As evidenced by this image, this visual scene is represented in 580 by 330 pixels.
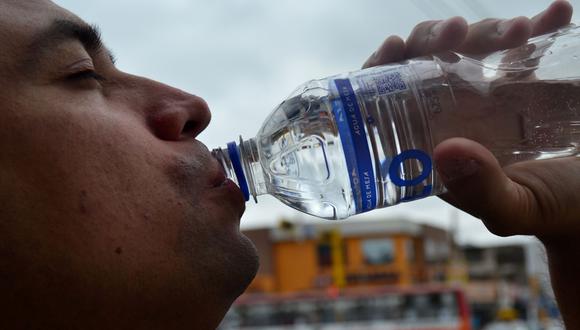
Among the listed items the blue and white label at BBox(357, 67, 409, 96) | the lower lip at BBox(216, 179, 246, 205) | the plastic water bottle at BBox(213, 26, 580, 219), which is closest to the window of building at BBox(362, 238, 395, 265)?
the plastic water bottle at BBox(213, 26, 580, 219)

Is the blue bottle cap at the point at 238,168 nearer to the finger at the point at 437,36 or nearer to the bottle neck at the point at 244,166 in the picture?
the bottle neck at the point at 244,166

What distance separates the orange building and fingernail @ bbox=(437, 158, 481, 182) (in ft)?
69.1

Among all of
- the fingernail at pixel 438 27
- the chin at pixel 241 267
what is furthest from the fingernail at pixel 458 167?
the fingernail at pixel 438 27

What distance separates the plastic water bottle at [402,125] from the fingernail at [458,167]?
229mm

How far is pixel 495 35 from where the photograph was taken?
174 cm

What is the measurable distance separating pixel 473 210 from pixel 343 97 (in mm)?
392

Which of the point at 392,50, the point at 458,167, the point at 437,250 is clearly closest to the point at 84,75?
the point at 458,167

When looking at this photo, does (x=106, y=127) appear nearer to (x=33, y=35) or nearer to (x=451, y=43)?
(x=33, y=35)

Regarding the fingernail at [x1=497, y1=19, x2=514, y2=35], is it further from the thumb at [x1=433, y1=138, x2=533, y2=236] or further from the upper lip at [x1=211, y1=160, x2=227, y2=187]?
the upper lip at [x1=211, y1=160, x2=227, y2=187]

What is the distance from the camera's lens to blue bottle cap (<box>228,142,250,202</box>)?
1490 millimetres

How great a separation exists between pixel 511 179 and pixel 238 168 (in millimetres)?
562

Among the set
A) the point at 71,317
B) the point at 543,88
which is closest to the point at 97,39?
the point at 71,317

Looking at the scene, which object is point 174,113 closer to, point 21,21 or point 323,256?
point 21,21

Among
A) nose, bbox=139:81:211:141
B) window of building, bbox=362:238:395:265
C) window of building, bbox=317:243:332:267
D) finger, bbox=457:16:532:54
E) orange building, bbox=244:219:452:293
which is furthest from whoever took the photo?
window of building, bbox=362:238:395:265
